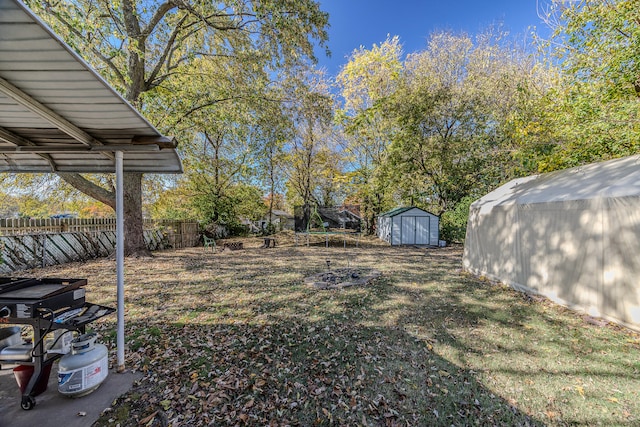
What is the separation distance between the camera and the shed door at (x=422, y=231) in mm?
15531

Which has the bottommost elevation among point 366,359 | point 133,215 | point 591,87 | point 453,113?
point 366,359

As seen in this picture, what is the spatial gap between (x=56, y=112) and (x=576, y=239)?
773 cm

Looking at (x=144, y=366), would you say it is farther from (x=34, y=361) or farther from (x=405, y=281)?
(x=405, y=281)

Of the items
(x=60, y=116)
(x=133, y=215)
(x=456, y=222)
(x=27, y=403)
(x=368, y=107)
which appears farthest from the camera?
(x=368, y=107)

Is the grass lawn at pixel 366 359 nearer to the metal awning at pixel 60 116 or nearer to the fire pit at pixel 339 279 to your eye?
the fire pit at pixel 339 279

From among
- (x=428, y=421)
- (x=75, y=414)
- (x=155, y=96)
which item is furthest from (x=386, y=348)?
(x=155, y=96)

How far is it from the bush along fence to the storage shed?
14163 millimetres

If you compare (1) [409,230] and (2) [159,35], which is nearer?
(2) [159,35]

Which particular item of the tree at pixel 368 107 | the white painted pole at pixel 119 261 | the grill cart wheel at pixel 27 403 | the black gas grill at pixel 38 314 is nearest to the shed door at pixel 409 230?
the tree at pixel 368 107

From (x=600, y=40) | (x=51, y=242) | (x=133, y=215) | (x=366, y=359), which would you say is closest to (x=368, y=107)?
(x=600, y=40)

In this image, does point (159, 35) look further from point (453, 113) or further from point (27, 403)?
point (453, 113)

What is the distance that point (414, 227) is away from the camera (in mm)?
15516

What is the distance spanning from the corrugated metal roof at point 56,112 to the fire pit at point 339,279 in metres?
4.22

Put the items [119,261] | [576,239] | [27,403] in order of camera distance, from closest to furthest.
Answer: [27,403] → [119,261] → [576,239]
